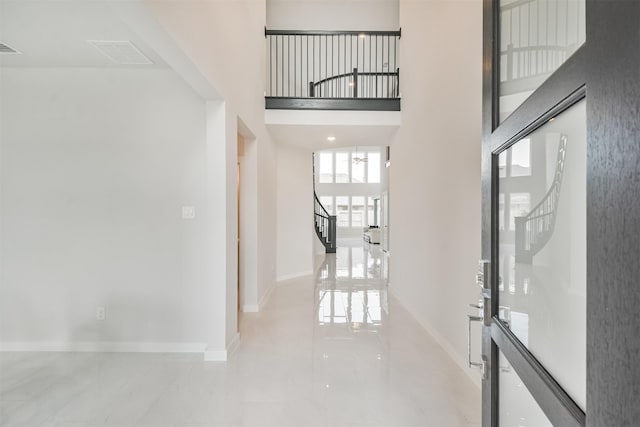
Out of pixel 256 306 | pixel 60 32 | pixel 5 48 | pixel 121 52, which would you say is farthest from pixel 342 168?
pixel 60 32

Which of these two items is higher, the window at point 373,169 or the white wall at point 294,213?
the window at point 373,169

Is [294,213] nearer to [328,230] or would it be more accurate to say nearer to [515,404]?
[328,230]

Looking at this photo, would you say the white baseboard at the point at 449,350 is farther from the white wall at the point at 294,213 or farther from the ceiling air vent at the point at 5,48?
the ceiling air vent at the point at 5,48

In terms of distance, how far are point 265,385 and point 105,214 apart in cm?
222

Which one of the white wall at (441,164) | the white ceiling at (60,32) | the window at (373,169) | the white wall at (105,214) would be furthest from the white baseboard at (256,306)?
the window at (373,169)

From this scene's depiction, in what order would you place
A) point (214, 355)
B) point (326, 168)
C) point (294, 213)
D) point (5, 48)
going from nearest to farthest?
point (5, 48), point (214, 355), point (294, 213), point (326, 168)

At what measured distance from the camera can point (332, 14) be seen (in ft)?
21.9

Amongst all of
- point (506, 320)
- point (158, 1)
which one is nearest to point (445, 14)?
point (158, 1)

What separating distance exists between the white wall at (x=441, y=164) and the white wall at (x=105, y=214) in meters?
2.37

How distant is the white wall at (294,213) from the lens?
6.30 m

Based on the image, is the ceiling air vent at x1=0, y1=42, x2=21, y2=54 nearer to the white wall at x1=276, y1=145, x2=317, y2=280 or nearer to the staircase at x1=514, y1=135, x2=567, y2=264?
the staircase at x1=514, y1=135, x2=567, y2=264

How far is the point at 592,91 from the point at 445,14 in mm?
3315

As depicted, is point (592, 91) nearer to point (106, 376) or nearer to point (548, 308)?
point (548, 308)

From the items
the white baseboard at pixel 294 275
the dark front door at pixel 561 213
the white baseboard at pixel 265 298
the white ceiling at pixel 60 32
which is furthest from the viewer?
the white baseboard at pixel 294 275
